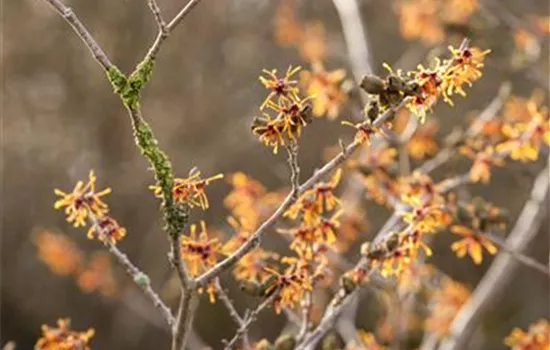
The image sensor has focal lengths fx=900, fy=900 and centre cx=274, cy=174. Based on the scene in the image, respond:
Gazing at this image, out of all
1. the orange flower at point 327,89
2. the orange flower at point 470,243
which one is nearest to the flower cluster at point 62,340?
the orange flower at point 470,243

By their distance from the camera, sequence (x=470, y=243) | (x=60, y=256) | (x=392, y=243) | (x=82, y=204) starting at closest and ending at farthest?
(x=82, y=204), (x=392, y=243), (x=470, y=243), (x=60, y=256)

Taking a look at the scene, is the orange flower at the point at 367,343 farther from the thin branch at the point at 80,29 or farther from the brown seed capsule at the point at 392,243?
the thin branch at the point at 80,29

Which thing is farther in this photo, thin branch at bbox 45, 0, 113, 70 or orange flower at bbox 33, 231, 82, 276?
orange flower at bbox 33, 231, 82, 276

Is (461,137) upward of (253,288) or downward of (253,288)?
upward

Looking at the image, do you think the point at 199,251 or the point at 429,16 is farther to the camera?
the point at 429,16

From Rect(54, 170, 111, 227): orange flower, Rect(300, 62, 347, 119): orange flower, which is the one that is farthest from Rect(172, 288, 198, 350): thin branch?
Rect(300, 62, 347, 119): orange flower

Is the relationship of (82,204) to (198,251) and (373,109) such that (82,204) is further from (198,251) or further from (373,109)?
(373,109)

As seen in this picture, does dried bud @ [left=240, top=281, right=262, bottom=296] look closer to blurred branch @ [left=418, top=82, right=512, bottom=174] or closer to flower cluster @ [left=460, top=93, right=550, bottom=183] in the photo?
flower cluster @ [left=460, top=93, right=550, bottom=183]

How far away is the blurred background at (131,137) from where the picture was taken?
6.64 meters

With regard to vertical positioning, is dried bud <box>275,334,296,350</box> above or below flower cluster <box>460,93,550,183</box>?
below

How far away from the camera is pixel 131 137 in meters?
6.94

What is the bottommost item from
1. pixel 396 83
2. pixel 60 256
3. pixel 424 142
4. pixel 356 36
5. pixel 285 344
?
pixel 285 344

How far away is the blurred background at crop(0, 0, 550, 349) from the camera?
6.64 m

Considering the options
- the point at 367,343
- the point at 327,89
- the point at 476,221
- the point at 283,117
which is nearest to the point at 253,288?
the point at 283,117
